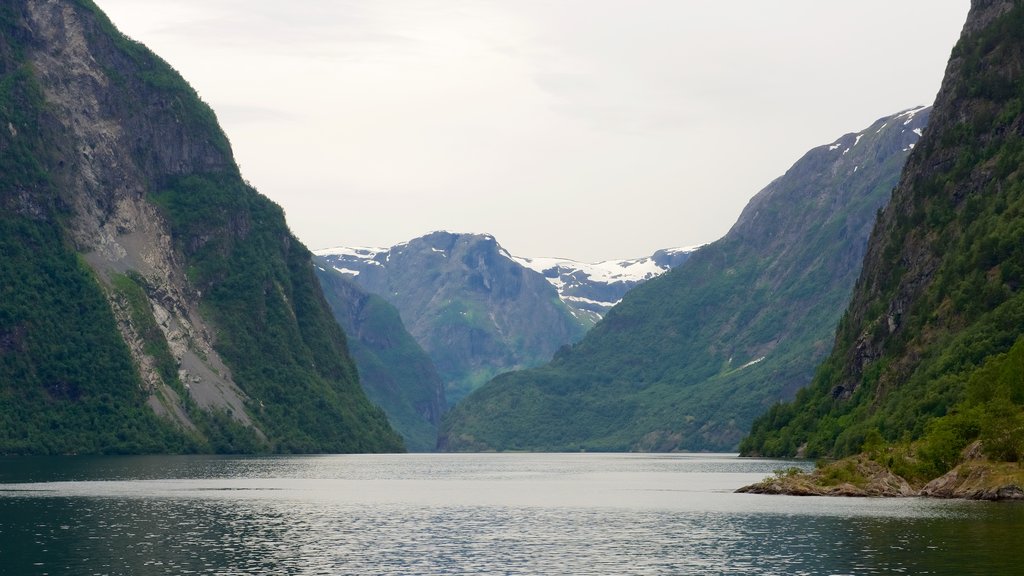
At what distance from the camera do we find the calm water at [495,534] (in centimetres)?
8450

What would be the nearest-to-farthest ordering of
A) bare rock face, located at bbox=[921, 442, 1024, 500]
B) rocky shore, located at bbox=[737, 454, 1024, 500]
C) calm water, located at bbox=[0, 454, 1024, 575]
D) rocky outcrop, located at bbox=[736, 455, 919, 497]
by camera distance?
1. calm water, located at bbox=[0, 454, 1024, 575]
2. bare rock face, located at bbox=[921, 442, 1024, 500]
3. rocky shore, located at bbox=[737, 454, 1024, 500]
4. rocky outcrop, located at bbox=[736, 455, 919, 497]

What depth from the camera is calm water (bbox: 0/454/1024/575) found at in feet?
277

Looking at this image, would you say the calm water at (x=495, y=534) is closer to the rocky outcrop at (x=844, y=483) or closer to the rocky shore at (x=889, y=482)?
the rocky shore at (x=889, y=482)

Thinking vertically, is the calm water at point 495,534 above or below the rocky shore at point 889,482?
below

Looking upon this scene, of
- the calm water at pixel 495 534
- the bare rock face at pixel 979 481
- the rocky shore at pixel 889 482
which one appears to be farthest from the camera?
the rocky shore at pixel 889 482

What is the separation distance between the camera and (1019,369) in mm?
152000

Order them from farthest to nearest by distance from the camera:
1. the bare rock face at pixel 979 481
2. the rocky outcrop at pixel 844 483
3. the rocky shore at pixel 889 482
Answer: the rocky outcrop at pixel 844 483 → the rocky shore at pixel 889 482 → the bare rock face at pixel 979 481

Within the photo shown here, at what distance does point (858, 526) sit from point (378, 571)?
4333 cm

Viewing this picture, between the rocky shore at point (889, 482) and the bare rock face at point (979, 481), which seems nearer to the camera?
the bare rock face at point (979, 481)

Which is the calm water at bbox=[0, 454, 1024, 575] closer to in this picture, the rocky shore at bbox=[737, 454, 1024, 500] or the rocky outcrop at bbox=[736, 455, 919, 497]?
the rocky shore at bbox=[737, 454, 1024, 500]

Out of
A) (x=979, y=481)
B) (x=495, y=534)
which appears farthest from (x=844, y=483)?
(x=495, y=534)

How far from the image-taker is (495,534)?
106 m

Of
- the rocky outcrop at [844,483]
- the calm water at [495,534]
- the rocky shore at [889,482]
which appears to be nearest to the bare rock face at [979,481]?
the rocky shore at [889,482]

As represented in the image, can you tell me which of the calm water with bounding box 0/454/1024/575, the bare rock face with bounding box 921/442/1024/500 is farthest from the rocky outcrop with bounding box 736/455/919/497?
the calm water with bounding box 0/454/1024/575
